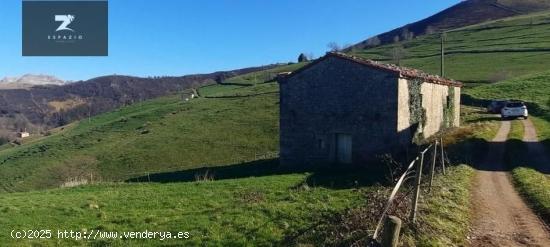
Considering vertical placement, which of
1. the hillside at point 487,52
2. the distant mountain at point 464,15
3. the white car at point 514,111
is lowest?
the white car at point 514,111

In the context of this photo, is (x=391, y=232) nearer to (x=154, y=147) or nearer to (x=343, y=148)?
(x=343, y=148)

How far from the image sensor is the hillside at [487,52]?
262ft

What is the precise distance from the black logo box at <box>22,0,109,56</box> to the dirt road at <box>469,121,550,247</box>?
829 inches

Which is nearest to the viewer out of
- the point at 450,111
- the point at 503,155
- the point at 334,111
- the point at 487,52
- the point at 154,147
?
the point at 503,155

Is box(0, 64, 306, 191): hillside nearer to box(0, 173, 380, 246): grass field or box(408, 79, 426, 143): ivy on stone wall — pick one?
box(408, 79, 426, 143): ivy on stone wall

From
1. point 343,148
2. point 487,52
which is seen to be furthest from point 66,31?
point 487,52

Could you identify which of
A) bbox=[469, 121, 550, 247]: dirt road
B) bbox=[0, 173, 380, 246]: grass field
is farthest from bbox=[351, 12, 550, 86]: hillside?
bbox=[0, 173, 380, 246]: grass field

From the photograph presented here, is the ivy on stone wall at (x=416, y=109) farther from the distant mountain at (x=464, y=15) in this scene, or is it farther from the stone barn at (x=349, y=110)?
the distant mountain at (x=464, y=15)

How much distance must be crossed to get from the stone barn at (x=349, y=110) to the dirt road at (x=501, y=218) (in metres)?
9.33

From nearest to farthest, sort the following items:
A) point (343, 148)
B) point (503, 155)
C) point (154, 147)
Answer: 1. point (503, 155)
2. point (343, 148)
3. point (154, 147)

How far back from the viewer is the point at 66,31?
29.4 metres

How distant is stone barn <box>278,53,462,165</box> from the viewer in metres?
27.6

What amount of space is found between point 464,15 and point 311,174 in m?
173

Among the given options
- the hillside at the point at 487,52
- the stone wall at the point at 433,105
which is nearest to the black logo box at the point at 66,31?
the stone wall at the point at 433,105
